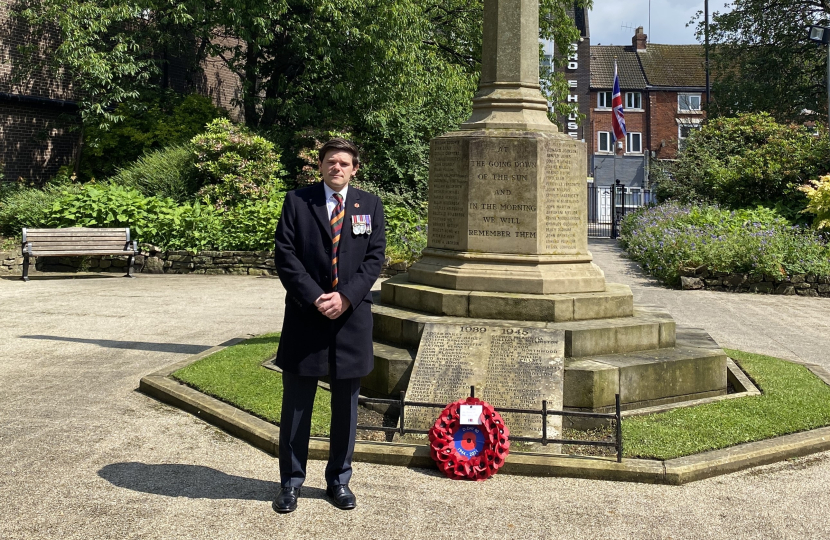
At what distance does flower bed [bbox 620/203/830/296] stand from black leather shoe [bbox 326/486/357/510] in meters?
11.6

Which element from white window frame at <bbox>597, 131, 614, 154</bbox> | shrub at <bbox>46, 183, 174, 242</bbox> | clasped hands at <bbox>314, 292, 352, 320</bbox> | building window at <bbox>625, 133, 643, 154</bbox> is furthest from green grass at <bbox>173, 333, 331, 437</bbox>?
white window frame at <bbox>597, 131, 614, 154</bbox>

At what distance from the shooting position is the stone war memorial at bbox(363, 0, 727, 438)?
6.11 m

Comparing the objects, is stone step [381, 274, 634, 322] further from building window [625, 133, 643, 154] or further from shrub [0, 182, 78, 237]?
building window [625, 133, 643, 154]

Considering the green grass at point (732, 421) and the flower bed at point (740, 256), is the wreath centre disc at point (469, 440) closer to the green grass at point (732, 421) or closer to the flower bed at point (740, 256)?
the green grass at point (732, 421)

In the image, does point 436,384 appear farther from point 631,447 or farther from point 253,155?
point 253,155

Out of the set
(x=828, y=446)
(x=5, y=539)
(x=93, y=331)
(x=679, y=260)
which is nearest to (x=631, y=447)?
(x=828, y=446)

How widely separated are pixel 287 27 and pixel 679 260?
1126cm

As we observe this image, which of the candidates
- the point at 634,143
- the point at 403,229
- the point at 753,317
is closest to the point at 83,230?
the point at 403,229

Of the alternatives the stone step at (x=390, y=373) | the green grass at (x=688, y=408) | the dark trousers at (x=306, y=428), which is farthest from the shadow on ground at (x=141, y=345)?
the dark trousers at (x=306, y=428)

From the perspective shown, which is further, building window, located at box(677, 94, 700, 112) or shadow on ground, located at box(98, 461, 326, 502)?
building window, located at box(677, 94, 700, 112)

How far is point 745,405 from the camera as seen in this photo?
6.31 meters

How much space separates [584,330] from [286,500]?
3.01 meters

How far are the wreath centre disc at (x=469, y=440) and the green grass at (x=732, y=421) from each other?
3.14ft

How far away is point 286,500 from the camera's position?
4.34 metres
